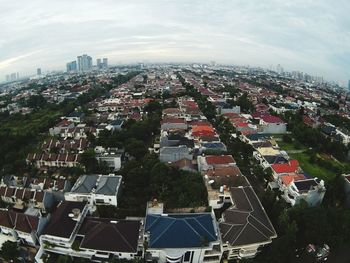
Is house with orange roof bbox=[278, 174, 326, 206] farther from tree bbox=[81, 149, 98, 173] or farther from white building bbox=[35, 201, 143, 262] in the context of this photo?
tree bbox=[81, 149, 98, 173]

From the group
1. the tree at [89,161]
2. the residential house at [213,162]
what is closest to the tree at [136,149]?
the tree at [89,161]

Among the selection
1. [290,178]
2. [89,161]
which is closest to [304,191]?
[290,178]

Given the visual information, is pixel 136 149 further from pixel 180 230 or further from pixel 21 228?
pixel 180 230

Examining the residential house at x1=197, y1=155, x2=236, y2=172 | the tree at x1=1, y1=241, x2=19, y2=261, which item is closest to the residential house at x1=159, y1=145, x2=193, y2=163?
the residential house at x1=197, y1=155, x2=236, y2=172

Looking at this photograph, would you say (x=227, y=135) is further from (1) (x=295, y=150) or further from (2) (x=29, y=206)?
(2) (x=29, y=206)

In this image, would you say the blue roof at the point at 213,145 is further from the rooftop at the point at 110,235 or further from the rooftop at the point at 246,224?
the rooftop at the point at 110,235

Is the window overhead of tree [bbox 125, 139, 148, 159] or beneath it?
beneath
